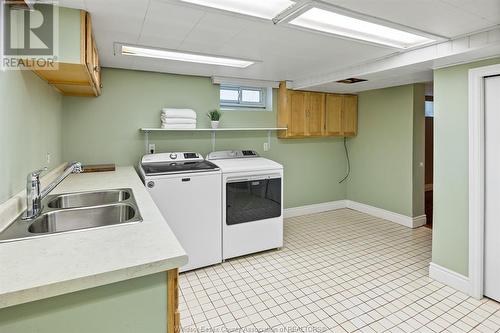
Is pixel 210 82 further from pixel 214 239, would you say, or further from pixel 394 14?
pixel 394 14

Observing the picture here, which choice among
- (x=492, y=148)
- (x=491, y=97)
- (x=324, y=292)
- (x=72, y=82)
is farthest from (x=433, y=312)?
(x=72, y=82)

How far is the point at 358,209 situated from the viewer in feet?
16.8

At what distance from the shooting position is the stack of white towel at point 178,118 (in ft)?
11.2

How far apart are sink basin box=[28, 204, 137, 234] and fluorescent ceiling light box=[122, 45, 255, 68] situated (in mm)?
1508

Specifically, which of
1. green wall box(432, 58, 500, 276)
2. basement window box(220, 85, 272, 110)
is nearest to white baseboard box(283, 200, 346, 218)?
basement window box(220, 85, 272, 110)

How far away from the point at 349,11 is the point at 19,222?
6.97 feet

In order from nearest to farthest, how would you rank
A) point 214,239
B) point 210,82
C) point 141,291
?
1. point 141,291
2. point 214,239
3. point 210,82

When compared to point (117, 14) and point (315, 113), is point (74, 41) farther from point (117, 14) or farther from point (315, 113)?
point (315, 113)

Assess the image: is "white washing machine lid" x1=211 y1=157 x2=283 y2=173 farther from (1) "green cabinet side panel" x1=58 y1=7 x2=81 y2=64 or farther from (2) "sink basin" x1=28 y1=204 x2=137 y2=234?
(1) "green cabinet side panel" x1=58 y1=7 x2=81 y2=64

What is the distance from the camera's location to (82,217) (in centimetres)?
171

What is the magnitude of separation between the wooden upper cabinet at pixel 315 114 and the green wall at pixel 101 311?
351 centimetres

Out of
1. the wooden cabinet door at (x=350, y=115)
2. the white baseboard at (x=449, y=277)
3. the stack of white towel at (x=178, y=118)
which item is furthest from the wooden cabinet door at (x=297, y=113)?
the white baseboard at (x=449, y=277)

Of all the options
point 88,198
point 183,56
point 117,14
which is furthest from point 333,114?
point 88,198

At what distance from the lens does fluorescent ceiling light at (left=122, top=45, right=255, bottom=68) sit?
2.70 meters
